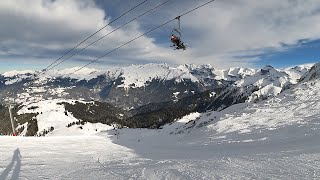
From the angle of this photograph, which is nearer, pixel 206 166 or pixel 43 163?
pixel 206 166

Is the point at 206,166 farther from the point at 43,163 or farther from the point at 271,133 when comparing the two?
the point at 271,133

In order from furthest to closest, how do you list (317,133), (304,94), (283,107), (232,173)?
(304,94)
(283,107)
(317,133)
(232,173)

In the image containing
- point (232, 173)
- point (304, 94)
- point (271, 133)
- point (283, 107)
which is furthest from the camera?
point (304, 94)

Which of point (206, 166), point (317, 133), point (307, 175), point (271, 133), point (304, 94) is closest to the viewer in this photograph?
point (307, 175)

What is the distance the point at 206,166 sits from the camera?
14594mm

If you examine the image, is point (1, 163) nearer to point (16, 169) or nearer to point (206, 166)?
point (16, 169)

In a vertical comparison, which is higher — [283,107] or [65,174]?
[283,107]

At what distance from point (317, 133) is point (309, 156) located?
10335 millimetres

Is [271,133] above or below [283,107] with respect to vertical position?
below

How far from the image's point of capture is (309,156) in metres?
14.4

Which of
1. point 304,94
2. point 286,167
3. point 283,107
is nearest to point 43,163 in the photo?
point 286,167

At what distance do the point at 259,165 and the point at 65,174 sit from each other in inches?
328

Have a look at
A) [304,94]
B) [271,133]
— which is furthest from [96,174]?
[304,94]

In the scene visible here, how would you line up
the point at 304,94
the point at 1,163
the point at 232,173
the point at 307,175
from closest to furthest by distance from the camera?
the point at 307,175, the point at 232,173, the point at 1,163, the point at 304,94
